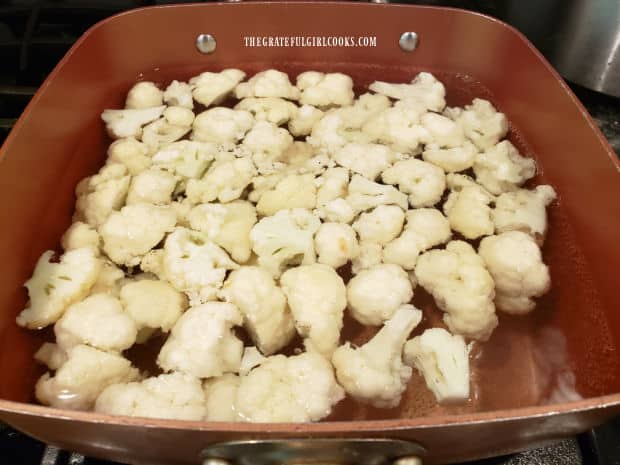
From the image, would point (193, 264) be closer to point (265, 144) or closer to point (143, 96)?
point (265, 144)

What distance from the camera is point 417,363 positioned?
0.79 metres

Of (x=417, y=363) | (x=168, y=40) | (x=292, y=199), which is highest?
(x=168, y=40)

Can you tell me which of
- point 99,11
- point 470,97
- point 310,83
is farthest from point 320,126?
point 99,11

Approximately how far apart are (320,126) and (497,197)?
1.23ft

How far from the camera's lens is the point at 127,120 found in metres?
1.05

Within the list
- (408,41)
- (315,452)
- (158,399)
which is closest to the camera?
(315,452)

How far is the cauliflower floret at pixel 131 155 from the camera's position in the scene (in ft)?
3.23

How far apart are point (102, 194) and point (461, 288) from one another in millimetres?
643

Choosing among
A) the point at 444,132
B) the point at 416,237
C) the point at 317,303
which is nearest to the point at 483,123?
the point at 444,132

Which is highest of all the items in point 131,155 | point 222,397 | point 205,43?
point 205,43

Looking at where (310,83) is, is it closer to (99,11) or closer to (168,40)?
(168,40)

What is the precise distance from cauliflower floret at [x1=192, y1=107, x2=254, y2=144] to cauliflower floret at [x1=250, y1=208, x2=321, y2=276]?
0.23 meters

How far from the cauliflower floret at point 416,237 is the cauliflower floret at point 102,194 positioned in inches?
19.2

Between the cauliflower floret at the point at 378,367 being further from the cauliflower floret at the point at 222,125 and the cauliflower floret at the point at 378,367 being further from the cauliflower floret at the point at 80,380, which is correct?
the cauliflower floret at the point at 222,125
